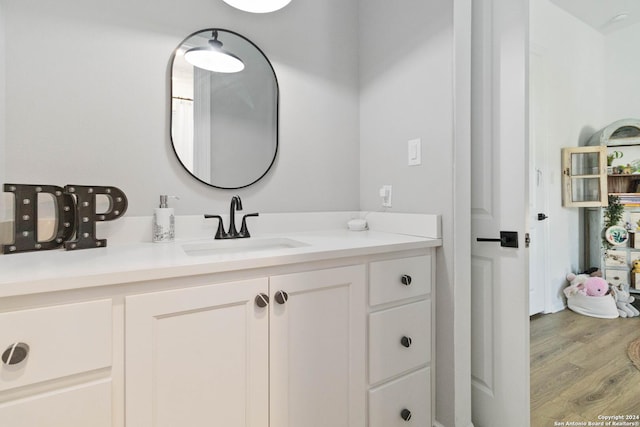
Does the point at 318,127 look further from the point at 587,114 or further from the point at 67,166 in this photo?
the point at 587,114


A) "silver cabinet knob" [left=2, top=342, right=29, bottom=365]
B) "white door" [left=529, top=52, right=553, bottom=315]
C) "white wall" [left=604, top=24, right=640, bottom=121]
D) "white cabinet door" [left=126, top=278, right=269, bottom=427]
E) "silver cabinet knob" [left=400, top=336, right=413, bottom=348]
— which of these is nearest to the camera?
"silver cabinet knob" [left=2, top=342, right=29, bottom=365]

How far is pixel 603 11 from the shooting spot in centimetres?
318

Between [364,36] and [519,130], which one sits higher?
[364,36]

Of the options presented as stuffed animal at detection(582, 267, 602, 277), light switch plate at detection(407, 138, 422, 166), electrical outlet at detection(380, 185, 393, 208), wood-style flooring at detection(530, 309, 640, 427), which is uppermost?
light switch plate at detection(407, 138, 422, 166)

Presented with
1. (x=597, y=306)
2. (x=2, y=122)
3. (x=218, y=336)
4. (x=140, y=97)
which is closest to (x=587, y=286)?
(x=597, y=306)

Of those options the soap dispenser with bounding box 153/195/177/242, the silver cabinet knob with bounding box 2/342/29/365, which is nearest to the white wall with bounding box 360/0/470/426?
the soap dispenser with bounding box 153/195/177/242

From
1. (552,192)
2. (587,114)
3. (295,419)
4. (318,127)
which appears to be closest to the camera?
(295,419)

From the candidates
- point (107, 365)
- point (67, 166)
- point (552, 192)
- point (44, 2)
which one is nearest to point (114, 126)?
point (67, 166)

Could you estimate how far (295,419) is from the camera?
99 cm

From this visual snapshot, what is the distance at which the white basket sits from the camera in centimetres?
282

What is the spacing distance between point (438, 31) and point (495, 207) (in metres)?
0.80

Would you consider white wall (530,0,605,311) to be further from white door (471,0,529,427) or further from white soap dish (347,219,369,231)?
white soap dish (347,219,369,231)

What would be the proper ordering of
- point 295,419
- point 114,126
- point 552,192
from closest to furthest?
point 295,419 < point 114,126 < point 552,192

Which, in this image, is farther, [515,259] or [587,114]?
[587,114]
